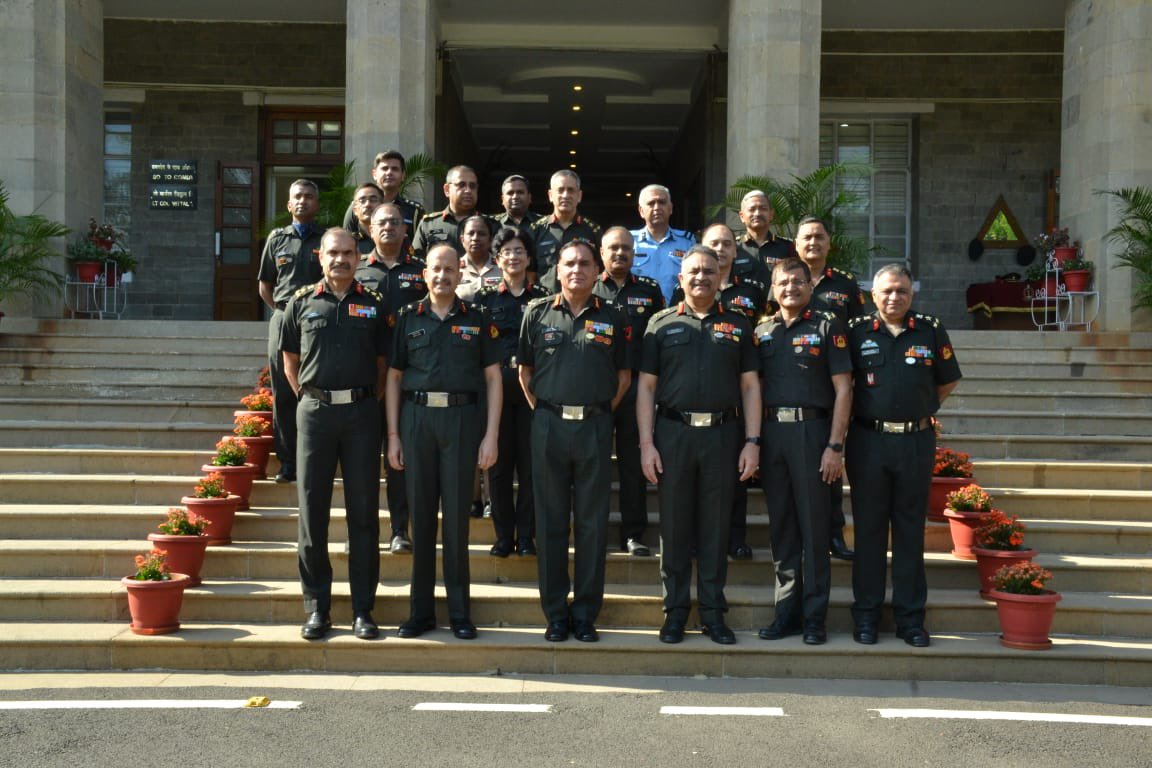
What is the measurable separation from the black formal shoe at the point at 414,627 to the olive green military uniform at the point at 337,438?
0.69 feet

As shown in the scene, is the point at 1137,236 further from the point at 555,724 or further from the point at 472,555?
the point at 555,724

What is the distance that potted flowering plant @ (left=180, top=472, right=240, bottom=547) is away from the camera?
657cm

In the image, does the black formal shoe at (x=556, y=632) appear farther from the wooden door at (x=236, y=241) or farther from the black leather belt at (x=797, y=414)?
the wooden door at (x=236, y=241)

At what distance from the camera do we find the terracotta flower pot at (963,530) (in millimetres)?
6520

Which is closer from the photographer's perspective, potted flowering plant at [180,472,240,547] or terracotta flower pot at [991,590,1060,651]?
terracotta flower pot at [991,590,1060,651]

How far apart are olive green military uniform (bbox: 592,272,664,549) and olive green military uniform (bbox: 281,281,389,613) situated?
52.5 inches

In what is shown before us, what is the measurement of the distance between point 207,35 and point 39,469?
9.53 m

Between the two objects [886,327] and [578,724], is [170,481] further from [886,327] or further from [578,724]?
[886,327]

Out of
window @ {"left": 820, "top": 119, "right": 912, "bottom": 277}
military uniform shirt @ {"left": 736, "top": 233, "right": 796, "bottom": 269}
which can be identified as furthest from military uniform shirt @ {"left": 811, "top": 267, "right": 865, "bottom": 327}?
window @ {"left": 820, "top": 119, "right": 912, "bottom": 277}

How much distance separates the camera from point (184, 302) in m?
15.8

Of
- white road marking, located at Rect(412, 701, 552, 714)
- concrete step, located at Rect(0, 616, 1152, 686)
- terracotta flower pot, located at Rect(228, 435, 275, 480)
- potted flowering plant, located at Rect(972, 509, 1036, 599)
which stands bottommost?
white road marking, located at Rect(412, 701, 552, 714)

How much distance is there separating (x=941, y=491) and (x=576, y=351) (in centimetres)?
262

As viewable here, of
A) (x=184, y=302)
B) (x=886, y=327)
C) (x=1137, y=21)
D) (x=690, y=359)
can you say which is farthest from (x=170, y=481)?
(x=1137, y=21)

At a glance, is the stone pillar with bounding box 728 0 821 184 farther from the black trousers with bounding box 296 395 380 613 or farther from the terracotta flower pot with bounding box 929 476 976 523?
the black trousers with bounding box 296 395 380 613
